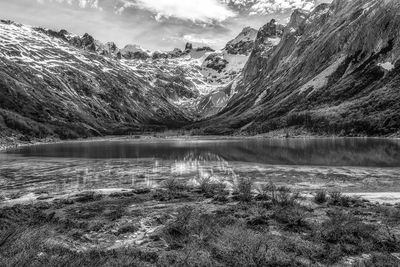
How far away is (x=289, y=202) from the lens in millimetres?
25172

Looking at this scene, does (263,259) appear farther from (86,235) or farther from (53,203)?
(53,203)

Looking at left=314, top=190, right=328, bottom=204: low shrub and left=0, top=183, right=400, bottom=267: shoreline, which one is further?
left=314, top=190, right=328, bottom=204: low shrub

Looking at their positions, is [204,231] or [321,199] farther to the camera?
[321,199]

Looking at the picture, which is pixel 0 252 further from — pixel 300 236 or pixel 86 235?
pixel 300 236

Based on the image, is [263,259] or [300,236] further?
[300,236]

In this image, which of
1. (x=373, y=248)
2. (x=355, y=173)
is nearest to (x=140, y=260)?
(x=373, y=248)

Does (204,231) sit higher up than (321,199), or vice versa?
(321,199)

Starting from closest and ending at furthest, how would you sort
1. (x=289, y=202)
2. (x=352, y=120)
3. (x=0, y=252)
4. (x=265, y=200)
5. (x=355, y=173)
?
(x=0, y=252)
(x=289, y=202)
(x=265, y=200)
(x=355, y=173)
(x=352, y=120)

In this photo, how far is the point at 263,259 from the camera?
49.1ft

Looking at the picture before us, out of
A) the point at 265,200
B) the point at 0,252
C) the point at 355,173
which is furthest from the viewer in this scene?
the point at 355,173

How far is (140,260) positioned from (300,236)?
8.13m

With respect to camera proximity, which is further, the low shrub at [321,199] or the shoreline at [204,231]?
the low shrub at [321,199]

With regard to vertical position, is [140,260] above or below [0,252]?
below

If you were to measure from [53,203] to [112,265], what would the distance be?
1641cm
